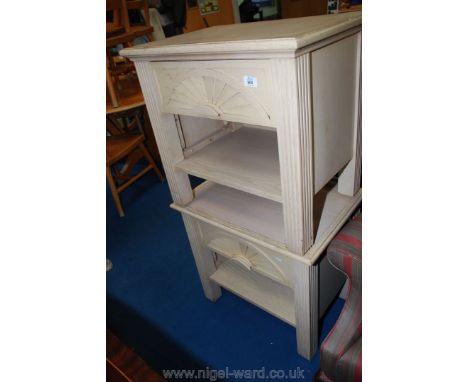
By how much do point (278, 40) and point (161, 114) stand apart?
563 mm

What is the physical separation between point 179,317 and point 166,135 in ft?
3.14

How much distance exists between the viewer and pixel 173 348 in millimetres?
1480

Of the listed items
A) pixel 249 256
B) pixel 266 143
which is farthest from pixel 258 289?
pixel 266 143

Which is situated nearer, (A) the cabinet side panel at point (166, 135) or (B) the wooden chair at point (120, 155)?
(A) the cabinet side panel at point (166, 135)

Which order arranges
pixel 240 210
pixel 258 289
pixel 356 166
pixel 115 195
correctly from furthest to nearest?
pixel 115 195 < pixel 258 289 < pixel 240 210 < pixel 356 166

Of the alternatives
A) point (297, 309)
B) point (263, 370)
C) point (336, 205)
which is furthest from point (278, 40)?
point (263, 370)

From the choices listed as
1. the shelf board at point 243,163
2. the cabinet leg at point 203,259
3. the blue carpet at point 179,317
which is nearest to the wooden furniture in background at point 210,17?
the blue carpet at point 179,317

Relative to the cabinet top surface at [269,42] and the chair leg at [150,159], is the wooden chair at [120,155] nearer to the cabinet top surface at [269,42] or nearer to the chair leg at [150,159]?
the chair leg at [150,159]

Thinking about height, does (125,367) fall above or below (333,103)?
below

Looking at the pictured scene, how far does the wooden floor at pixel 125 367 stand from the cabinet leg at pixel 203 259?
61 cm

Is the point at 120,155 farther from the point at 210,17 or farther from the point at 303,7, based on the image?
the point at 303,7

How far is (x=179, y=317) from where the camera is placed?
162 cm

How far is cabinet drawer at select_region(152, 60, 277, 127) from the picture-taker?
785 mm

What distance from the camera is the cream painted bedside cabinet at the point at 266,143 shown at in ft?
2.54
